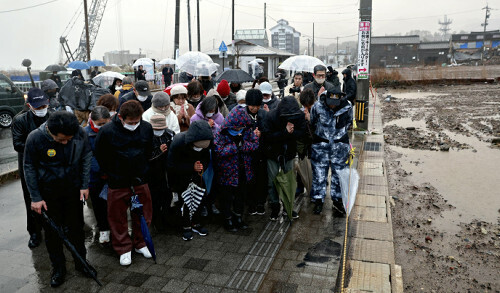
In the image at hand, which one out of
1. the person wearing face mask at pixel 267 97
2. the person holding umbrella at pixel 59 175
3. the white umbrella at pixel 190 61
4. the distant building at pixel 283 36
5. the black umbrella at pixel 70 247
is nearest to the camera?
the person holding umbrella at pixel 59 175

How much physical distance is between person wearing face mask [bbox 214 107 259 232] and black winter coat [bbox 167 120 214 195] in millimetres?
236

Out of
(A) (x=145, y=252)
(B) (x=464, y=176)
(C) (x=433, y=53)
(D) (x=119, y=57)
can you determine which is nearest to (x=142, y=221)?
(A) (x=145, y=252)

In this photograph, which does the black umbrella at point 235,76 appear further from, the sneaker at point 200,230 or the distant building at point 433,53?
the distant building at point 433,53

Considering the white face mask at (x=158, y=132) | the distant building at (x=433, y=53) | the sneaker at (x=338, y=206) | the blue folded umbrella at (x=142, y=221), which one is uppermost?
the distant building at (x=433, y=53)

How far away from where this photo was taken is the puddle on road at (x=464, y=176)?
19.6ft

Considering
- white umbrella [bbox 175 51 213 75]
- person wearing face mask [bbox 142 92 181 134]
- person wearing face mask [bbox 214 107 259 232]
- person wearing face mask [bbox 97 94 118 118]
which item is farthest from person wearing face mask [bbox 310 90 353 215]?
white umbrella [bbox 175 51 213 75]

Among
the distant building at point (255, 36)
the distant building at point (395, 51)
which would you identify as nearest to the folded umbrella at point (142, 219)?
the distant building at point (255, 36)

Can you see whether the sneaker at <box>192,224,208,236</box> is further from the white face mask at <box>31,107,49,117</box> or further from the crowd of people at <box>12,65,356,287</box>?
the white face mask at <box>31,107,49,117</box>

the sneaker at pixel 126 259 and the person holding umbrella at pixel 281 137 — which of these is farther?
the person holding umbrella at pixel 281 137

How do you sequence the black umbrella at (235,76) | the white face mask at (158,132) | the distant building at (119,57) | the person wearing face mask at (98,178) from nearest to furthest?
1. the person wearing face mask at (98,178)
2. the white face mask at (158,132)
3. the black umbrella at (235,76)
4. the distant building at (119,57)

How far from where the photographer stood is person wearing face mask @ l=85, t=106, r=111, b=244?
4.41 meters

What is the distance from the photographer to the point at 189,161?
446cm

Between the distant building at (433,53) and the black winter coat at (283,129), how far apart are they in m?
66.2

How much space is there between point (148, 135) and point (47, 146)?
952 millimetres
